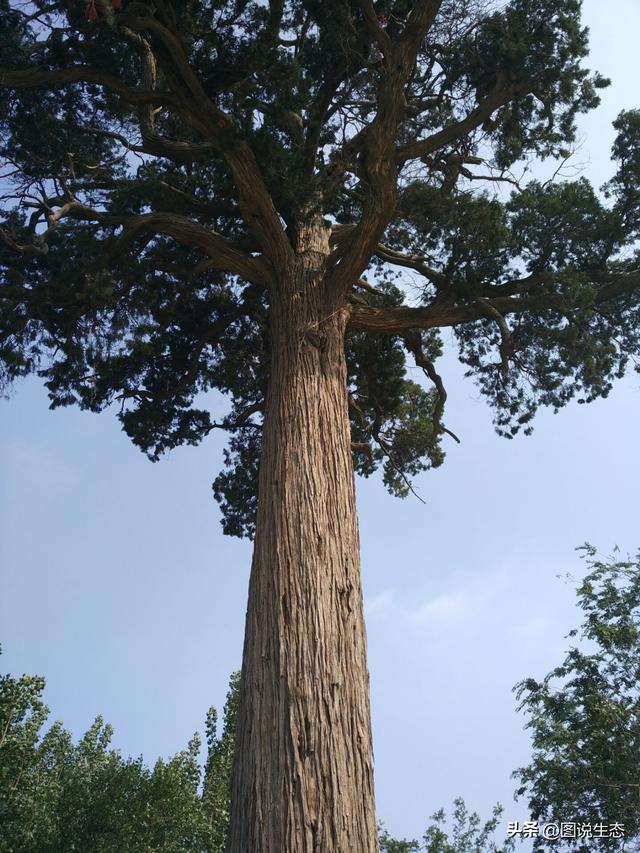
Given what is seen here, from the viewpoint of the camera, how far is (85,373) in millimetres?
9266

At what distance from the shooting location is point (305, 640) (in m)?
4.95

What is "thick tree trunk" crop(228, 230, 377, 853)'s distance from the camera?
434 cm

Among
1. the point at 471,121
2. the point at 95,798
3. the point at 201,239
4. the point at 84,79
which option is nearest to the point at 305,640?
the point at 201,239

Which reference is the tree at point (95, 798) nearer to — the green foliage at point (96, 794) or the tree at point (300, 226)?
the green foliage at point (96, 794)

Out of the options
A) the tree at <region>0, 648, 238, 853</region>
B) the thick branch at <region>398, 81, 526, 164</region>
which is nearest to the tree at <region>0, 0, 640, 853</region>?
the thick branch at <region>398, 81, 526, 164</region>

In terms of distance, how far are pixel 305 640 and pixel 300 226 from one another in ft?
14.5

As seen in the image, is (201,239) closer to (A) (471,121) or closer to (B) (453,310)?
(B) (453,310)

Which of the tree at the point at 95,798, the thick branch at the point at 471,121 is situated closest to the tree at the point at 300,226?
the thick branch at the point at 471,121

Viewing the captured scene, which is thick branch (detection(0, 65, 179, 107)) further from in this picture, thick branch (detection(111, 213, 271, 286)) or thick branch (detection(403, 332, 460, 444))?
thick branch (detection(403, 332, 460, 444))

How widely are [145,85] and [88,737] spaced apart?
1208 centimetres

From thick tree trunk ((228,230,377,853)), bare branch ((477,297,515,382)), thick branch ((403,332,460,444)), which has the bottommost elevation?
thick tree trunk ((228,230,377,853))

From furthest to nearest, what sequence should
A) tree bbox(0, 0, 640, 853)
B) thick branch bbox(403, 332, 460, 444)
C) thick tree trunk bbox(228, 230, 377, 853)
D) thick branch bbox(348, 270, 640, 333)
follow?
1. thick branch bbox(403, 332, 460, 444)
2. thick branch bbox(348, 270, 640, 333)
3. tree bbox(0, 0, 640, 853)
4. thick tree trunk bbox(228, 230, 377, 853)

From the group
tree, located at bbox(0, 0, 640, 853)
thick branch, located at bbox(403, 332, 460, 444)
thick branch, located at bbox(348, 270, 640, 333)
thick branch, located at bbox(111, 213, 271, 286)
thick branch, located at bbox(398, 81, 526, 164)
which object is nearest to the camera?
tree, located at bbox(0, 0, 640, 853)

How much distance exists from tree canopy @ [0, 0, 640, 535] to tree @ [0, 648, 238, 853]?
15.3 ft
